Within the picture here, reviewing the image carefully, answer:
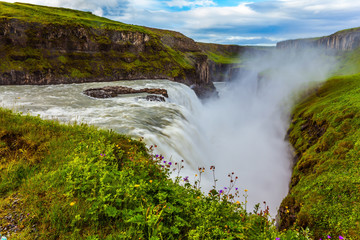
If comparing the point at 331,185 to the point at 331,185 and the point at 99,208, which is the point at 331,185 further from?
the point at 99,208

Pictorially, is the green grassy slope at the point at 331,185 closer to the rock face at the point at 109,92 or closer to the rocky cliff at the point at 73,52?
the rock face at the point at 109,92

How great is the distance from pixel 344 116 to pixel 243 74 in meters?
157

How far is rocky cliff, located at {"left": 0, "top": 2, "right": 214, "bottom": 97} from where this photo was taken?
42.7 m

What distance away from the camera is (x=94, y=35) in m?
58.3

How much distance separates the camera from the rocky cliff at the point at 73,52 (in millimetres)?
42688

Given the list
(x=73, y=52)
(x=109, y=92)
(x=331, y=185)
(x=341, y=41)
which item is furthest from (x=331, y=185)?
(x=341, y=41)

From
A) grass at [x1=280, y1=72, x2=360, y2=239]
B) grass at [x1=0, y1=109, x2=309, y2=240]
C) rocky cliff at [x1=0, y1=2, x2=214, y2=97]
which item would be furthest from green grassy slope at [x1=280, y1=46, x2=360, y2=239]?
rocky cliff at [x1=0, y1=2, x2=214, y2=97]

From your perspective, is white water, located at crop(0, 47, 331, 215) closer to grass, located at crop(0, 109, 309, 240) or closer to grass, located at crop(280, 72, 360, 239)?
Result: grass, located at crop(280, 72, 360, 239)

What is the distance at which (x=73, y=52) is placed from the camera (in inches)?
2046

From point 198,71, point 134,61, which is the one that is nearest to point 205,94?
point 198,71

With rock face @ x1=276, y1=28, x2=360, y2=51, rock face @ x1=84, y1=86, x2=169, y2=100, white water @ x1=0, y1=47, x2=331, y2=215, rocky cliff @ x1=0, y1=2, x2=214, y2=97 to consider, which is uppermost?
rock face @ x1=276, y1=28, x2=360, y2=51

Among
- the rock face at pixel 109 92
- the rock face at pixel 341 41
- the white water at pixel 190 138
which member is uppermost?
the rock face at pixel 341 41

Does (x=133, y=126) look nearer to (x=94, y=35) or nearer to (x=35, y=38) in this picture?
(x=35, y=38)

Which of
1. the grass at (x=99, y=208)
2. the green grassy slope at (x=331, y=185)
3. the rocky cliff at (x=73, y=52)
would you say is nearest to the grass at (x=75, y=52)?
the rocky cliff at (x=73, y=52)
